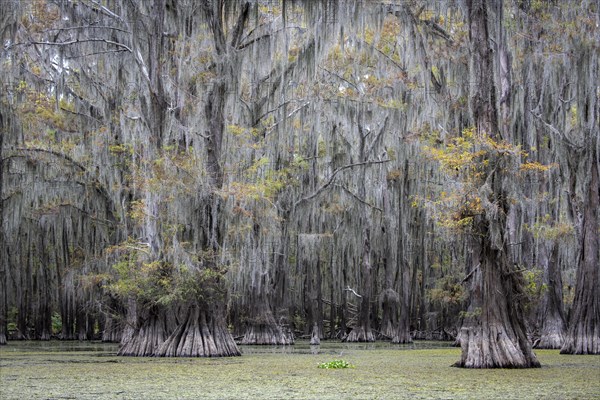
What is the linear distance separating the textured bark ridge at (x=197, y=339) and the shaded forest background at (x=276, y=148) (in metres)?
0.05

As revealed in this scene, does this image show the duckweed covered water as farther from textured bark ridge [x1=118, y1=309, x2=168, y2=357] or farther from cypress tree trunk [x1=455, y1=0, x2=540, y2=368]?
textured bark ridge [x1=118, y1=309, x2=168, y2=357]

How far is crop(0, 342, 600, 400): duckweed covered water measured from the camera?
1022cm

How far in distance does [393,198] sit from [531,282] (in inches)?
575

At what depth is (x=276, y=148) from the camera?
89.5ft

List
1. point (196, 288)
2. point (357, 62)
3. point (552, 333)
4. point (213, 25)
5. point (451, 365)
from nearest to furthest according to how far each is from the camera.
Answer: point (451, 365) → point (196, 288) → point (213, 25) → point (552, 333) → point (357, 62)

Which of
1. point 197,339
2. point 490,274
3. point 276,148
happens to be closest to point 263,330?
point 276,148

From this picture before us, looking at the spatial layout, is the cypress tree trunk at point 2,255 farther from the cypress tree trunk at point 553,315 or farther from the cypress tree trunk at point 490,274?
the cypress tree trunk at point 553,315

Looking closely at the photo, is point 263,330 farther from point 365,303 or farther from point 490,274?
point 490,274

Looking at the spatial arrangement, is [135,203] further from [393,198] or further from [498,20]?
[393,198]

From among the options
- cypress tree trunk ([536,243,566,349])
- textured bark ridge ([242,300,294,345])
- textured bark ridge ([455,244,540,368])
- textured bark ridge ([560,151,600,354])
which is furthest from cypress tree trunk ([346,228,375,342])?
textured bark ridge ([455,244,540,368])

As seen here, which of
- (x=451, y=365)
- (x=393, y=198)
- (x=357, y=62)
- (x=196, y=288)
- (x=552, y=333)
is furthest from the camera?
(x=393, y=198)

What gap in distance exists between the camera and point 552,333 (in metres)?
25.2

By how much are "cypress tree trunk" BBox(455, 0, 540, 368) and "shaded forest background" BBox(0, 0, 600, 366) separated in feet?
0.14

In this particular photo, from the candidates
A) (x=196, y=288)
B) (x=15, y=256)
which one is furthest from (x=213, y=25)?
(x=15, y=256)
